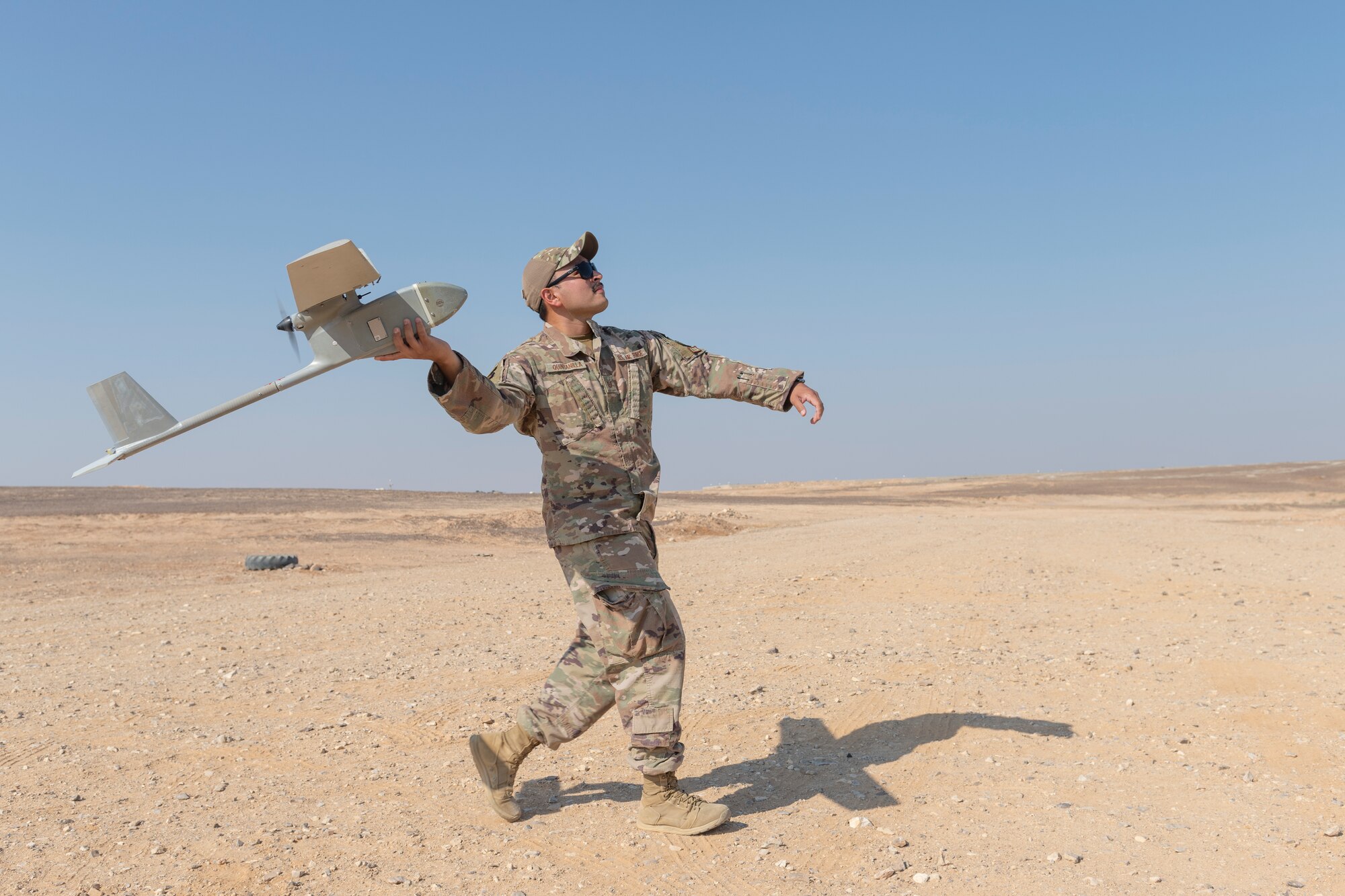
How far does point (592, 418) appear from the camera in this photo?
435 cm

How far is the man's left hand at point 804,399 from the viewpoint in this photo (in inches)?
Result: 177

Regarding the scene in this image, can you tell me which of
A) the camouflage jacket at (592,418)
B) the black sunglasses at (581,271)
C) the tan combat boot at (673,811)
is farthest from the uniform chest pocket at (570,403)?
the tan combat boot at (673,811)

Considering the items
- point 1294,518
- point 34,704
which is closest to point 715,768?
point 34,704

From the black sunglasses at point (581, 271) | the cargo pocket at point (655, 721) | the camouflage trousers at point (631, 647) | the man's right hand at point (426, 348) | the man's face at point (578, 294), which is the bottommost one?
the cargo pocket at point (655, 721)

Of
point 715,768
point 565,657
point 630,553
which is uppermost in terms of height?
point 630,553

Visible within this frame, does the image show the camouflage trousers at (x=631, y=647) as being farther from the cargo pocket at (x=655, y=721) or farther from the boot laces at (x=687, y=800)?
the boot laces at (x=687, y=800)

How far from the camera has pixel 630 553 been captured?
4242 mm

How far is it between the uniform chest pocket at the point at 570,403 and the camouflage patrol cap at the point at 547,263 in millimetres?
406

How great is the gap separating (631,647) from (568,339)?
1413 mm

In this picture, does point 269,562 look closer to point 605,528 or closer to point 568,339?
point 568,339

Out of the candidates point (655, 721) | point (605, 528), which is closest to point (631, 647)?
point (655, 721)

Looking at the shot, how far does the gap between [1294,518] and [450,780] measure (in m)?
21.6

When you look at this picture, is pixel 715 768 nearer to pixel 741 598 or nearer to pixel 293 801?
pixel 293 801

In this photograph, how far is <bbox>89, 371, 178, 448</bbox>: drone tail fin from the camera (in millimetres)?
4945
